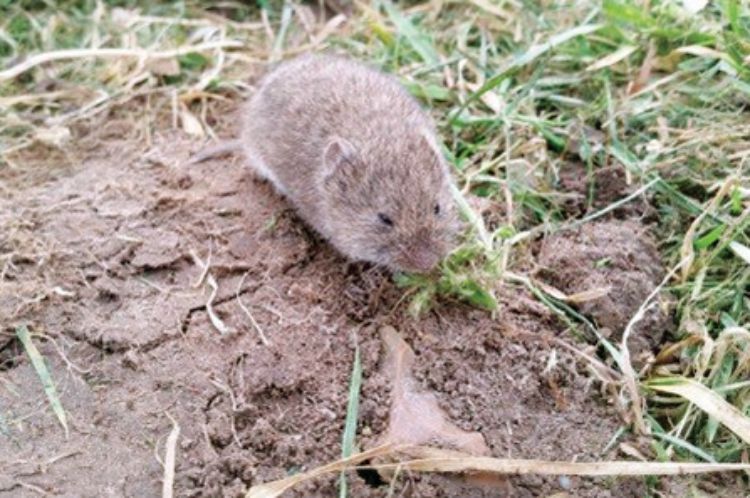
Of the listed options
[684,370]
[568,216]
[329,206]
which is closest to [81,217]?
[329,206]

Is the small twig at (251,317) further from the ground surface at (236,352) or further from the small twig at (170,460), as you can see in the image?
the small twig at (170,460)

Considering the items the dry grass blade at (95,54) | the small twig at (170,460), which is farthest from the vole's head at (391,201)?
the dry grass blade at (95,54)

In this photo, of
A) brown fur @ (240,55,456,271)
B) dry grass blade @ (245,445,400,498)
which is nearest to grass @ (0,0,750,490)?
brown fur @ (240,55,456,271)

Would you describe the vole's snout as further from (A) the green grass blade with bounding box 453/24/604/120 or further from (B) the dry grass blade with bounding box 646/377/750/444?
(A) the green grass blade with bounding box 453/24/604/120

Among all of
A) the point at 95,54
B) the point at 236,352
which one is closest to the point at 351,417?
the point at 236,352

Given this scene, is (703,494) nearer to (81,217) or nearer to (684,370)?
(684,370)
